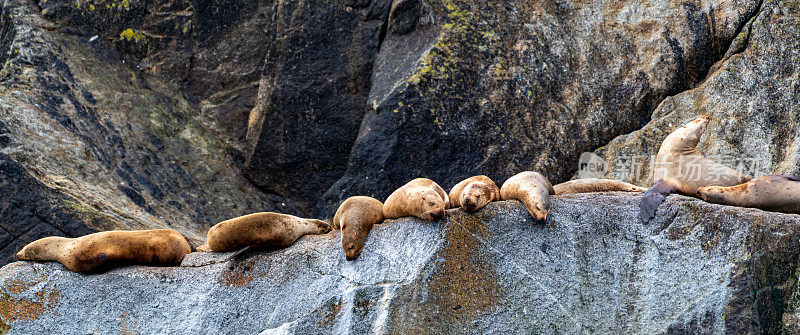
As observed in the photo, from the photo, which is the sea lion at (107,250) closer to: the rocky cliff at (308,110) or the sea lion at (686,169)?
the rocky cliff at (308,110)

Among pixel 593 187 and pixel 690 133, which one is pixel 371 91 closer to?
pixel 593 187

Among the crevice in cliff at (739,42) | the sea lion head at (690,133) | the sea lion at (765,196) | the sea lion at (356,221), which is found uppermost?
the crevice in cliff at (739,42)

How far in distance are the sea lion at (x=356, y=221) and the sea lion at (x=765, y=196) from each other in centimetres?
283

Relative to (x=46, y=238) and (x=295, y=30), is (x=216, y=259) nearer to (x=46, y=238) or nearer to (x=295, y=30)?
(x=46, y=238)

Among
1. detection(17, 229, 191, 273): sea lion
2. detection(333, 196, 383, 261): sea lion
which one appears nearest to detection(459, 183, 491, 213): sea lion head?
detection(333, 196, 383, 261): sea lion

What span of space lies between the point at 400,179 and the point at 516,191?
2403 mm

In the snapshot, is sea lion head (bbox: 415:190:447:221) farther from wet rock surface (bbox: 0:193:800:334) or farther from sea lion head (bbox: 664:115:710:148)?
sea lion head (bbox: 664:115:710:148)

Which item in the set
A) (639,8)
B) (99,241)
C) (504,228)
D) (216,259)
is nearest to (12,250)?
(99,241)

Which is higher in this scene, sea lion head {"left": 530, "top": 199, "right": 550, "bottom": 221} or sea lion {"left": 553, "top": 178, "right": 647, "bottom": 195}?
sea lion head {"left": 530, "top": 199, "right": 550, "bottom": 221}

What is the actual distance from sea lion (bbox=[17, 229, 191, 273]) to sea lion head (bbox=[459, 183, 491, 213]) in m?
2.60

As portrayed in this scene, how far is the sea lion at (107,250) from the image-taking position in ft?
21.9

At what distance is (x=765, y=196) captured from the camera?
6586mm

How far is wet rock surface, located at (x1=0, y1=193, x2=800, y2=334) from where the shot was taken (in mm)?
5988

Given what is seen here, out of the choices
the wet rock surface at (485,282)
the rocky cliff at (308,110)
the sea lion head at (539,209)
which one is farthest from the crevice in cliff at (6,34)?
the sea lion head at (539,209)
